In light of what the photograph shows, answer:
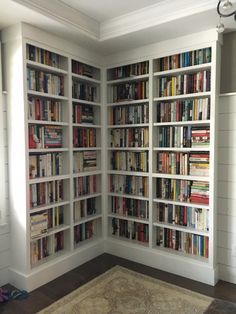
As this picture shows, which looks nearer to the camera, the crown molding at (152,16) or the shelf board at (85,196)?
the crown molding at (152,16)

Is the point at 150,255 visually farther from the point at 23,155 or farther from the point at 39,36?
the point at 39,36

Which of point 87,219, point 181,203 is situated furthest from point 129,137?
point 87,219

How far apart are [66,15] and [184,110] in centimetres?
136

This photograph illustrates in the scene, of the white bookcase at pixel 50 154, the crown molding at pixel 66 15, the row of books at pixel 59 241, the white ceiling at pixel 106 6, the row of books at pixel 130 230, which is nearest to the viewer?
the crown molding at pixel 66 15

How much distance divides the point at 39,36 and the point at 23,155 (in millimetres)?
1053

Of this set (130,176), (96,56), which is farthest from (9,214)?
(96,56)

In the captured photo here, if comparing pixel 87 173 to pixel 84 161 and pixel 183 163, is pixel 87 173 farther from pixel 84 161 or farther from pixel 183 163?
pixel 183 163

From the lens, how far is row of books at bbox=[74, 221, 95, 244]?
2.93m

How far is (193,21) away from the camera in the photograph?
7.18 feet

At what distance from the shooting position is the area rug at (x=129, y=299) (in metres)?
2.08

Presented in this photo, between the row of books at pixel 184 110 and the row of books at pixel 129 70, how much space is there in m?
0.42

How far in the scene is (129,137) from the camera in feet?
9.78

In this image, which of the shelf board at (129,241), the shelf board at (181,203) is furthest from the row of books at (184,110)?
the shelf board at (129,241)

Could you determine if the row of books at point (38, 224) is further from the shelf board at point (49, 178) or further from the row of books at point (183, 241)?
the row of books at point (183, 241)
